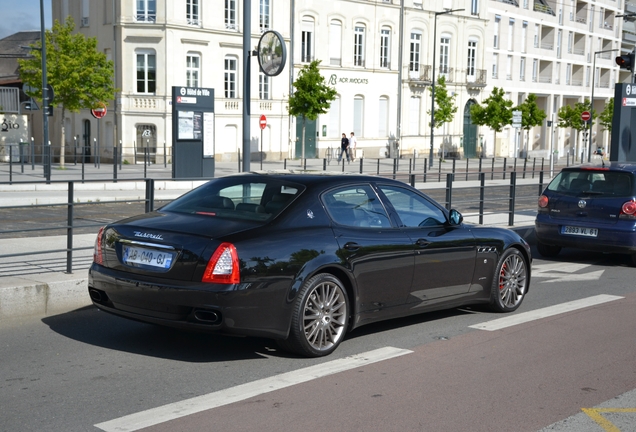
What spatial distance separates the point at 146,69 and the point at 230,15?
611 cm

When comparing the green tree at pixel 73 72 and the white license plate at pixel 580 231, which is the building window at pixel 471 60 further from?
the white license plate at pixel 580 231

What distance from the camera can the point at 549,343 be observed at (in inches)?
297

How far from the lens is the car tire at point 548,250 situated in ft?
45.0

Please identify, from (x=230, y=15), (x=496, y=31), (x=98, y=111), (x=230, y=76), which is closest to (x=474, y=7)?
(x=496, y=31)

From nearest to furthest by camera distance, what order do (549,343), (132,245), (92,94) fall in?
(132,245) → (549,343) → (92,94)

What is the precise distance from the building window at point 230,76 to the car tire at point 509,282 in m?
40.2

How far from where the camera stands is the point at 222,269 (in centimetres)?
626

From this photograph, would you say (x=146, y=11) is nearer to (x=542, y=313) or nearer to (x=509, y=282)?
(x=509, y=282)

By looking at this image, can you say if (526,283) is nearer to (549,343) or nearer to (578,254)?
(549,343)

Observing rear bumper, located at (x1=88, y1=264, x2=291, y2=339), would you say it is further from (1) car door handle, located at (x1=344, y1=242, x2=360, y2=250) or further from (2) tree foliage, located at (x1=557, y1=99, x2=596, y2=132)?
(2) tree foliage, located at (x1=557, y1=99, x2=596, y2=132)

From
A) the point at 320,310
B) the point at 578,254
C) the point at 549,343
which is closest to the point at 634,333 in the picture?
the point at 549,343

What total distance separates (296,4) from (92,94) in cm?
1706

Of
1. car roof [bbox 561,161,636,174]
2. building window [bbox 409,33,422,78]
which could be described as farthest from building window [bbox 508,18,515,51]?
car roof [bbox 561,161,636,174]

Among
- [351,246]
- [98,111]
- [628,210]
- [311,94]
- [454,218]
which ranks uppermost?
[311,94]
